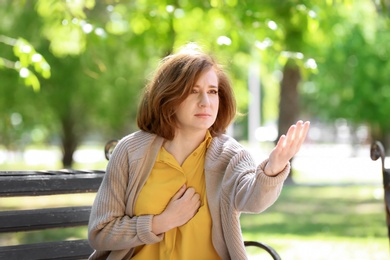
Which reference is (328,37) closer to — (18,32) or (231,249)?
(18,32)

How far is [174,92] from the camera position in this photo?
3.25 m

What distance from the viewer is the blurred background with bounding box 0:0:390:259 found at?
7.27 metres

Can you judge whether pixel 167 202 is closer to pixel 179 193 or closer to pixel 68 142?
pixel 179 193

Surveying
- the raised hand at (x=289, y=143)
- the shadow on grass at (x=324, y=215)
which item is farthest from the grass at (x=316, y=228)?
the raised hand at (x=289, y=143)

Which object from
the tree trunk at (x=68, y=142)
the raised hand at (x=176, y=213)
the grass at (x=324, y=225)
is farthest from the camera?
the tree trunk at (x=68, y=142)

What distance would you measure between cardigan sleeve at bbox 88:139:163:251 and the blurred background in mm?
525

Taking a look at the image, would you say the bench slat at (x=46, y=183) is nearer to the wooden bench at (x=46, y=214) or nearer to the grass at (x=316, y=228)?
Answer: the wooden bench at (x=46, y=214)

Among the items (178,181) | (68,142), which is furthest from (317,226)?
(68,142)

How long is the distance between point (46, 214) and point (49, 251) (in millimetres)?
175

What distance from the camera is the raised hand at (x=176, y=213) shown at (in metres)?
3.18

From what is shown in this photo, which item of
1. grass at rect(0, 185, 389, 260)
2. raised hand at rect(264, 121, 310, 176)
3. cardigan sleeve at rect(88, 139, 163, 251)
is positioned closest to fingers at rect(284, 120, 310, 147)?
raised hand at rect(264, 121, 310, 176)

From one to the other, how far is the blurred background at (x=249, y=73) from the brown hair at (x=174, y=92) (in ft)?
0.60

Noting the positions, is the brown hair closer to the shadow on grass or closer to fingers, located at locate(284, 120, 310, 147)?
fingers, located at locate(284, 120, 310, 147)

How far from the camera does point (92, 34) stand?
685cm
